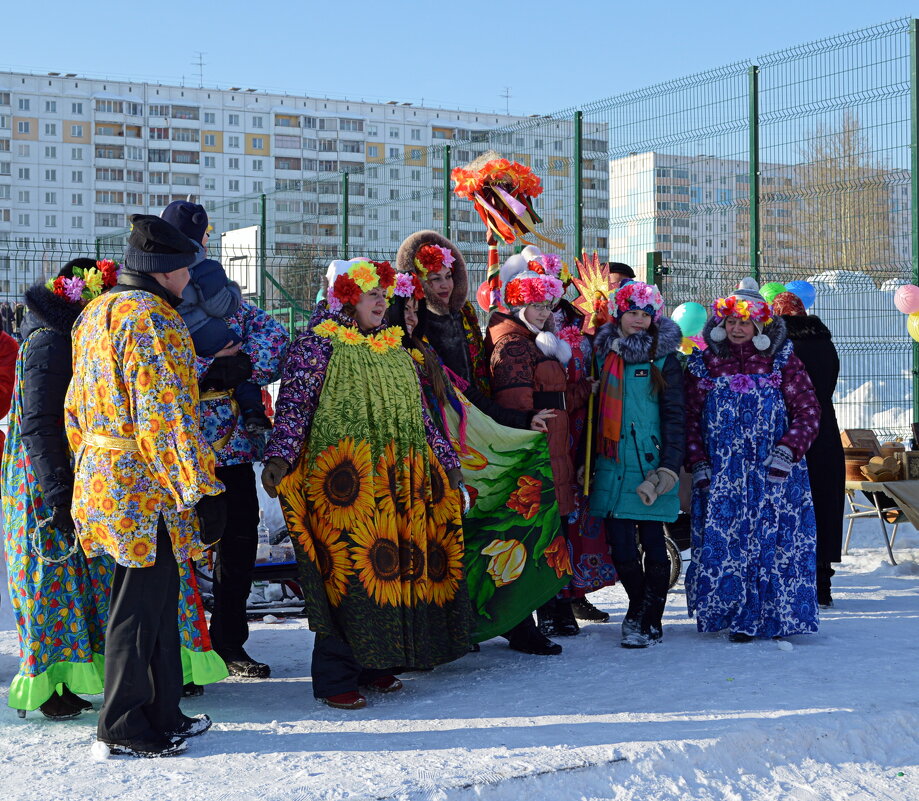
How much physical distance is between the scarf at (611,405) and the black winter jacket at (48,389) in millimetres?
2805

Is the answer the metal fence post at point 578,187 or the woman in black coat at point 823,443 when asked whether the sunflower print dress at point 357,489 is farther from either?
the metal fence post at point 578,187

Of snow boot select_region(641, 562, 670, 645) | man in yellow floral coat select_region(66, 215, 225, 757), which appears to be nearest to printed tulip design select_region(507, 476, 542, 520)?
snow boot select_region(641, 562, 670, 645)

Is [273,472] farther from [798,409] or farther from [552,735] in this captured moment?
[798,409]

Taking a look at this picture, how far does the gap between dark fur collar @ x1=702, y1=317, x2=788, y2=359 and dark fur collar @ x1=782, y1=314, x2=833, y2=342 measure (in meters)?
0.71

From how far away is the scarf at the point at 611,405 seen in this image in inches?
248

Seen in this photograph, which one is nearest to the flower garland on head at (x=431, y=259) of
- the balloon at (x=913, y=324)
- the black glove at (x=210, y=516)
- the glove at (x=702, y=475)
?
the glove at (x=702, y=475)

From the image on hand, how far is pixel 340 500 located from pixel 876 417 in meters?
7.94

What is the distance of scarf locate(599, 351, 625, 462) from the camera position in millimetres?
6309

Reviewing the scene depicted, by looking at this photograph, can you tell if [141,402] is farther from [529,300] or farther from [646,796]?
[529,300]

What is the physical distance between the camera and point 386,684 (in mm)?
5340

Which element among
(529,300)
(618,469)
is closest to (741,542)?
(618,469)

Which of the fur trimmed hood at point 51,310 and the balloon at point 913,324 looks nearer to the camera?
the fur trimmed hood at point 51,310

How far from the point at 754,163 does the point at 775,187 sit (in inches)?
11.4

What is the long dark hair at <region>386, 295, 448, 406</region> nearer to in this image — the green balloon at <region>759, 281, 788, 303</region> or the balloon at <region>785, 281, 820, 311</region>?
the green balloon at <region>759, 281, 788, 303</region>
